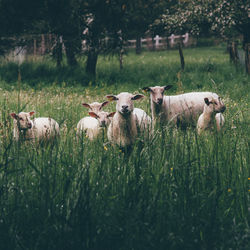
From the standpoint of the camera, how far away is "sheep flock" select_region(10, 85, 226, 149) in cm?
403

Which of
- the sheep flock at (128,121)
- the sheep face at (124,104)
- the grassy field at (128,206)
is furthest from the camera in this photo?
the sheep face at (124,104)

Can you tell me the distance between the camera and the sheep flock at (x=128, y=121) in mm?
4031

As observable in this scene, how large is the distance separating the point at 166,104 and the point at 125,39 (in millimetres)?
7207

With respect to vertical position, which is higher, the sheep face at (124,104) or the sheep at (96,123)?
the sheep face at (124,104)

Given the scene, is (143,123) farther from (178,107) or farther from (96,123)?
(178,107)

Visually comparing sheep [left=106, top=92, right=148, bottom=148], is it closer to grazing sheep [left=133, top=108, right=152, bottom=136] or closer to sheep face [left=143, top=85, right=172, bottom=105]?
grazing sheep [left=133, top=108, right=152, bottom=136]

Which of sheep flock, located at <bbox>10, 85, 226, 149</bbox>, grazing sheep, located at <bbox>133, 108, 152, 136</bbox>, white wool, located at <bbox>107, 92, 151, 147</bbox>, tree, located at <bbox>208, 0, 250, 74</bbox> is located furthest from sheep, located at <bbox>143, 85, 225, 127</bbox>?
tree, located at <bbox>208, 0, 250, 74</bbox>

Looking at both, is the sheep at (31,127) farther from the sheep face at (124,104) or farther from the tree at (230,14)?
the tree at (230,14)

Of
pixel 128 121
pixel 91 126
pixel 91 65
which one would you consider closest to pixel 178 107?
pixel 91 126

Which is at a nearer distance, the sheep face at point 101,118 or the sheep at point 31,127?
the sheep at point 31,127

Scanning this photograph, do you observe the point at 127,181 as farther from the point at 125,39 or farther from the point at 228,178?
the point at 125,39

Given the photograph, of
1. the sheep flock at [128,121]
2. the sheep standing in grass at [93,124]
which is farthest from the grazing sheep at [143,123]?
the sheep standing in grass at [93,124]

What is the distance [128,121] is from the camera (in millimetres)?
4758

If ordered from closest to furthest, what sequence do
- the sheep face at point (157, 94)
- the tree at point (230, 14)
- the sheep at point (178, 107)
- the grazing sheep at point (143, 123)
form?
the grazing sheep at point (143, 123), the sheep face at point (157, 94), the sheep at point (178, 107), the tree at point (230, 14)
